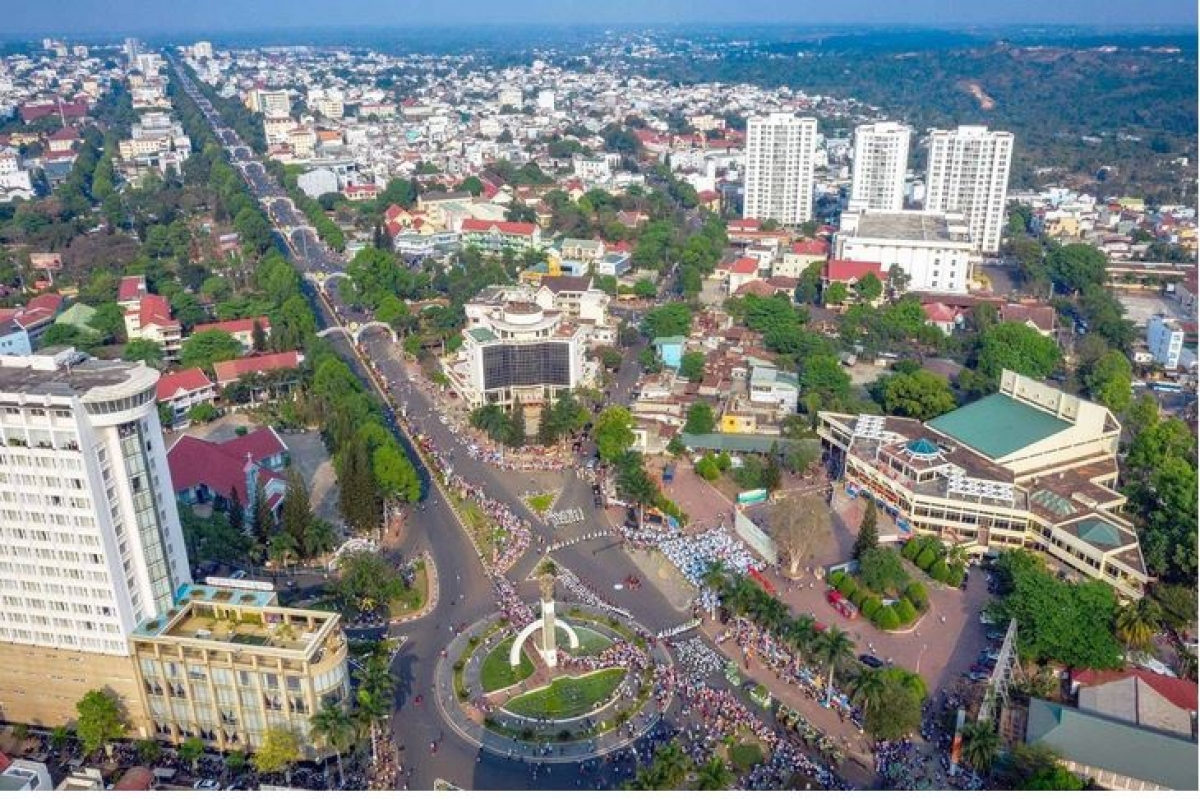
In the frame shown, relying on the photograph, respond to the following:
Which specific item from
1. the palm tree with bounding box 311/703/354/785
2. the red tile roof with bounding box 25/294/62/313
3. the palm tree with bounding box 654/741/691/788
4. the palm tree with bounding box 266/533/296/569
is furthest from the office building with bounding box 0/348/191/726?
the red tile roof with bounding box 25/294/62/313

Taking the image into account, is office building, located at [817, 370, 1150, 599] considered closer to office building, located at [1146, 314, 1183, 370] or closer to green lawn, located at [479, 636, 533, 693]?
green lawn, located at [479, 636, 533, 693]

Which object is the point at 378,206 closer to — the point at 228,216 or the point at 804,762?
the point at 228,216

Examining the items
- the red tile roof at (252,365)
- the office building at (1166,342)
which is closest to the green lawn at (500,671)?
the red tile roof at (252,365)

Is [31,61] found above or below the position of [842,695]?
above

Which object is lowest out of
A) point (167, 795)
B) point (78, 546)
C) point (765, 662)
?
point (765, 662)

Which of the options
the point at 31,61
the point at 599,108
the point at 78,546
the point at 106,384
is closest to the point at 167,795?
the point at 78,546

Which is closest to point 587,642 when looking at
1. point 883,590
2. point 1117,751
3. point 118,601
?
point 883,590
